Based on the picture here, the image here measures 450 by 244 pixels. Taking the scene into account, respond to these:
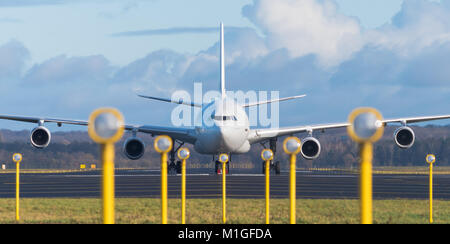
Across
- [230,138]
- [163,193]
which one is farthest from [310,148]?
[163,193]

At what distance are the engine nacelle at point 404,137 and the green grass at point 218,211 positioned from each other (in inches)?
618

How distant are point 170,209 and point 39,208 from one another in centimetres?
442

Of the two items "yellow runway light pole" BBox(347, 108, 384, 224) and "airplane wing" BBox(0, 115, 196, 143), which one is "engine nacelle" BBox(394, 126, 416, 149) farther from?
"yellow runway light pole" BBox(347, 108, 384, 224)

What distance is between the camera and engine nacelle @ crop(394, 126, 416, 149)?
40719mm

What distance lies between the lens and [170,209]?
2086 cm

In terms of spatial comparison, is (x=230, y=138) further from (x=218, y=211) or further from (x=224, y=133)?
(x=218, y=211)

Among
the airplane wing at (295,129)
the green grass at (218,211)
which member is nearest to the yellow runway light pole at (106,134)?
the green grass at (218,211)

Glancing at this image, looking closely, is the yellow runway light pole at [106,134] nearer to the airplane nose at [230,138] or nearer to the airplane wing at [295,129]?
the airplane nose at [230,138]

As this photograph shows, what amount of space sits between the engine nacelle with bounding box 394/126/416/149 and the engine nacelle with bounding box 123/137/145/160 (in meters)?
15.2

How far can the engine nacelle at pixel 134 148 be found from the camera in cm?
4022

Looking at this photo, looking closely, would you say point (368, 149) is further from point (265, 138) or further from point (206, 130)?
point (265, 138)

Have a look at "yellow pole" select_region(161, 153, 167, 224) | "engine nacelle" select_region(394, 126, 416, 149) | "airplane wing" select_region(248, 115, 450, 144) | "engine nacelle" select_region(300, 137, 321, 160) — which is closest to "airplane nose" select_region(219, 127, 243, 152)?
"airplane wing" select_region(248, 115, 450, 144)

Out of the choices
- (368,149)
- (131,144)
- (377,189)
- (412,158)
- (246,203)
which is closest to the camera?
(368,149)
